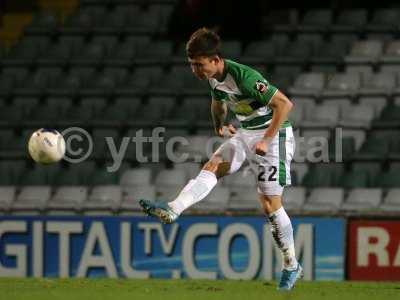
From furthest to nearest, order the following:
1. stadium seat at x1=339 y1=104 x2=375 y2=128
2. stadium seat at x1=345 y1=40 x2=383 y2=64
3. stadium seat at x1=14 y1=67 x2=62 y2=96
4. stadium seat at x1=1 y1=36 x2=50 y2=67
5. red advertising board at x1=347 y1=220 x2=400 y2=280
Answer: stadium seat at x1=1 y1=36 x2=50 y2=67 < stadium seat at x1=14 y1=67 x2=62 y2=96 < stadium seat at x1=345 y1=40 x2=383 y2=64 < stadium seat at x1=339 y1=104 x2=375 y2=128 < red advertising board at x1=347 y1=220 x2=400 y2=280

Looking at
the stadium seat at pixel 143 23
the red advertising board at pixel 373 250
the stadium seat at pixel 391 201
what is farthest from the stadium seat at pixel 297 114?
the stadium seat at pixel 143 23

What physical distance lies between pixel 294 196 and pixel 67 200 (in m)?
2.92

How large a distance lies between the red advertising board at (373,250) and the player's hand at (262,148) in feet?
12.7

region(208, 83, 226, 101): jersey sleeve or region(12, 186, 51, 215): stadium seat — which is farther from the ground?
region(208, 83, 226, 101): jersey sleeve

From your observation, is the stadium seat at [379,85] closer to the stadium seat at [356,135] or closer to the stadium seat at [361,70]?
the stadium seat at [361,70]

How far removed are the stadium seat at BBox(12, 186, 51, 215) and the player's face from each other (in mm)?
5452

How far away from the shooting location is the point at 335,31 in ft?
55.0

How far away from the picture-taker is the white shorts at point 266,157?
946 cm

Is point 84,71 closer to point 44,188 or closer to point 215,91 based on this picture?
point 44,188

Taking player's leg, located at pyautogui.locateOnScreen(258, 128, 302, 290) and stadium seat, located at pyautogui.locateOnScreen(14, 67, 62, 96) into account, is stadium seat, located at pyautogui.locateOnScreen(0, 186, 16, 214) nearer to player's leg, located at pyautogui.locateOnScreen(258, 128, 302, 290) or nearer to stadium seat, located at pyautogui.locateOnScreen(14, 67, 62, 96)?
stadium seat, located at pyautogui.locateOnScreen(14, 67, 62, 96)

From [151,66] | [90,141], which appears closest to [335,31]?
[151,66]

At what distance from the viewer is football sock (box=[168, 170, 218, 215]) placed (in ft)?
29.9

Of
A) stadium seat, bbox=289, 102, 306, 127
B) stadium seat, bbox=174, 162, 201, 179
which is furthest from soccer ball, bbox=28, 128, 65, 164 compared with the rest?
stadium seat, bbox=289, 102, 306, 127

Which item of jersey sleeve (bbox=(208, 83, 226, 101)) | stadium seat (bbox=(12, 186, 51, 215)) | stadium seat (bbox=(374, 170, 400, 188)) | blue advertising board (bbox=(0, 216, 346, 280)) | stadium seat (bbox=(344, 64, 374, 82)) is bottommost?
blue advertising board (bbox=(0, 216, 346, 280))
